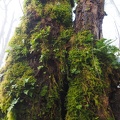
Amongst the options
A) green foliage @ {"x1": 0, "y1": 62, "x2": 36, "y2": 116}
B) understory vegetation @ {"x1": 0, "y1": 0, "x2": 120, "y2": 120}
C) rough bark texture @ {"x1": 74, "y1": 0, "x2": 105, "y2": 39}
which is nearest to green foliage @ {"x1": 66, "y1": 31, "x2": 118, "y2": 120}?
understory vegetation @ {"x1": 0, "y1": 0, "x2": 120, "y2": 120}

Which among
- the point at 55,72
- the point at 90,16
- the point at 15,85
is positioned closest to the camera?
the point at 15,85

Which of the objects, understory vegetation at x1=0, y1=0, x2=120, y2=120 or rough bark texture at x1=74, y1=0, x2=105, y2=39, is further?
rough bark texture at x1=74, y1=0, x2=105, y2=39

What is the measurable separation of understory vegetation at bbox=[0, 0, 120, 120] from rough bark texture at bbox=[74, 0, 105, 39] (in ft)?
0.61

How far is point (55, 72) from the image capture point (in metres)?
3.58

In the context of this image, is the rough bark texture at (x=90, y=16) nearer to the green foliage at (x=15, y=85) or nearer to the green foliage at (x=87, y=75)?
the green foliage at (x=87, y=75)

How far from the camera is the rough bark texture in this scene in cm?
416

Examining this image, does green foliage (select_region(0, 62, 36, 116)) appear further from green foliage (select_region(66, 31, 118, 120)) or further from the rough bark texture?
the rough bark texture

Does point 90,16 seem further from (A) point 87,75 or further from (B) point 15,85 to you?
(B) point 15,85

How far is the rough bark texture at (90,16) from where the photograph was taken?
4.16 metres

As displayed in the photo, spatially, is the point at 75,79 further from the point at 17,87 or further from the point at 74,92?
the point at 17,87

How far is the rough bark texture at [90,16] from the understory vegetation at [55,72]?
185mm

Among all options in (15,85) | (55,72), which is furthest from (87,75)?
(15,85)

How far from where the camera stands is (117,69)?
12.0 ft

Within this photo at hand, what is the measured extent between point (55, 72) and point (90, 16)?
160cm
